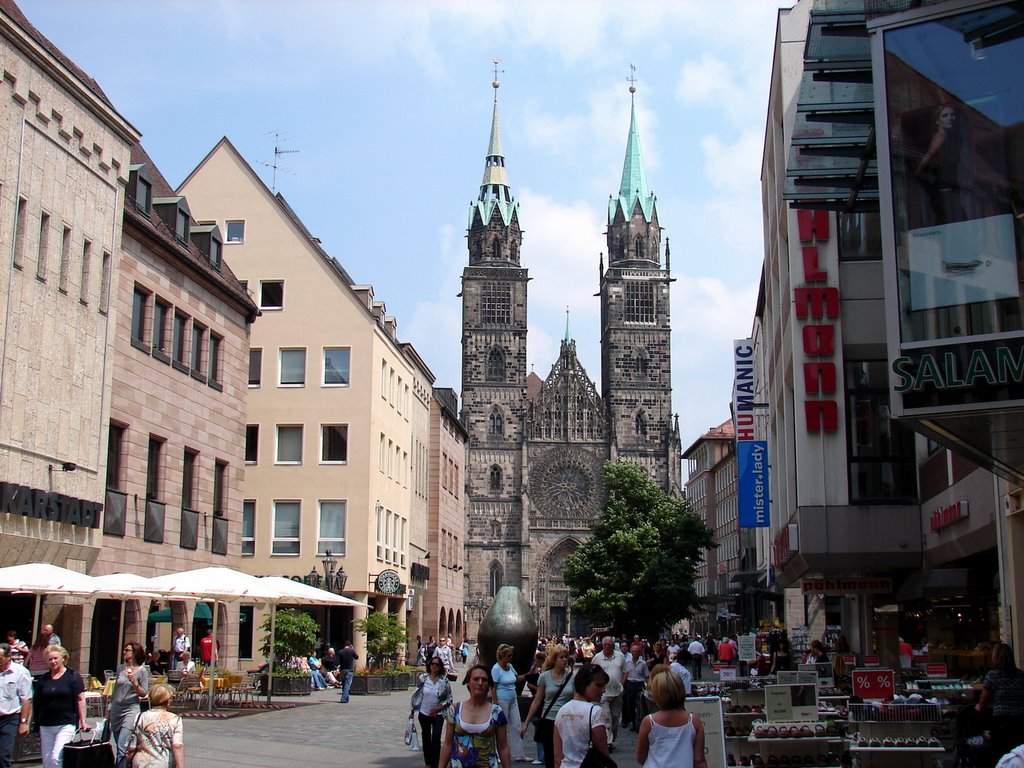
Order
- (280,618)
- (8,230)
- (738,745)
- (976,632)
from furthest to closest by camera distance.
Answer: (280,618), (976,632), (8,230), (738,745)

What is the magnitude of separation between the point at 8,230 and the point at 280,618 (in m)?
13.3

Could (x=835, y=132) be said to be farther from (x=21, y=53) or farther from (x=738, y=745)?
(x=21, y=53)

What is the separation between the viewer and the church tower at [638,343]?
332ft

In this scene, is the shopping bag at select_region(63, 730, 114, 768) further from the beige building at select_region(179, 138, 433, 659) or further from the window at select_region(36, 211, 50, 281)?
the beige building at select_region(179, 138, 433, 659)

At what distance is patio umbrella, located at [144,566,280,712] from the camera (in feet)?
69.5

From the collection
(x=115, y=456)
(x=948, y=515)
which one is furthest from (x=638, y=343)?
(x=948, y=515)

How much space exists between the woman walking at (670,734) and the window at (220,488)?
23888mm

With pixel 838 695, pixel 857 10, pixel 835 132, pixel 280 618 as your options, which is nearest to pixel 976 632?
pixel 838 695

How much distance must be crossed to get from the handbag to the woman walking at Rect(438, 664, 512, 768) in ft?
2.05

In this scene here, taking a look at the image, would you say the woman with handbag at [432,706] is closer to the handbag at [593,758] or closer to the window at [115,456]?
the handbag at [593,758]

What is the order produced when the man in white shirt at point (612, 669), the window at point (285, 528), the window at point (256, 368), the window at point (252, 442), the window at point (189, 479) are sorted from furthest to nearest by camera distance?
the window at point (256, 368)
the window at point (252, 442)
the window at point (285, 528)
the window at point (189, 479)
the man in white shirt at point (612, 669)

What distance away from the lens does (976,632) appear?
22.6m

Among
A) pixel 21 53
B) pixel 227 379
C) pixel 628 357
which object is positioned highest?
pixel 628 357

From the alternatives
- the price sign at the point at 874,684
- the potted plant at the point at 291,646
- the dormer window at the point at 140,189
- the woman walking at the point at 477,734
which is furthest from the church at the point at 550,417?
the woman walking at the point at 477,734
